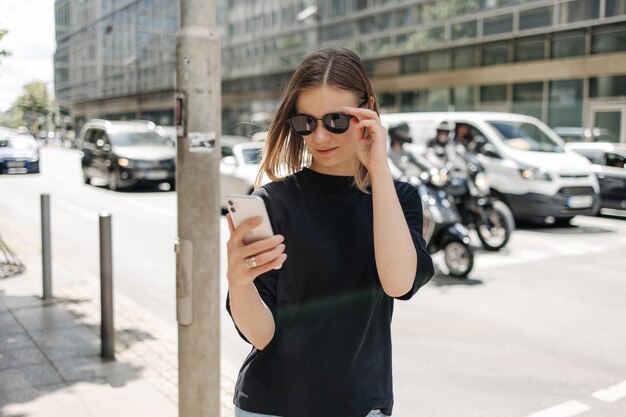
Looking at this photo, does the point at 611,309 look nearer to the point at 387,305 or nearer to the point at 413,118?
the point at 387,305

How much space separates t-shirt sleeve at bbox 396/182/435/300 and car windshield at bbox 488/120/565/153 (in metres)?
11.4

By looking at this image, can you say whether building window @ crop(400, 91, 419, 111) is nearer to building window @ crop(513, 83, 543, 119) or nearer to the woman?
building window @ crop(513, 83, 543, 119)

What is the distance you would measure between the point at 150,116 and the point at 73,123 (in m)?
34.8

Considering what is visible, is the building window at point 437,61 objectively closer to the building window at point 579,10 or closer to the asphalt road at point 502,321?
the building window at point 579,10

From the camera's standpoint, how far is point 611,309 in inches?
254

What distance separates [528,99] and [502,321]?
19.1 m

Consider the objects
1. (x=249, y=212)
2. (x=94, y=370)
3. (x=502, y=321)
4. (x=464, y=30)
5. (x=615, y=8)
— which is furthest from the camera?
(x=464, y=30)

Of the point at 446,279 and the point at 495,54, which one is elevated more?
the point at 495,54

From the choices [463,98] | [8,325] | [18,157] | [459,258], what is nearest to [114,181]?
[18,157]

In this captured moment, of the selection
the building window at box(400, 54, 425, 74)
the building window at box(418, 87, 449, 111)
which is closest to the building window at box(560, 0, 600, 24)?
the building window at box(418, 87, 449, 111)

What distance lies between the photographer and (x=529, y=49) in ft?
77.0

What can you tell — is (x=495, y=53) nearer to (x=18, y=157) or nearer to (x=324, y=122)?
(x=18, y=157)

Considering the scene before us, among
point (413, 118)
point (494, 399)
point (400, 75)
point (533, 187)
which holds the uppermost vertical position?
point (400, 75)

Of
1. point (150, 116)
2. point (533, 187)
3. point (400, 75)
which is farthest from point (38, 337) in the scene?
point (150, 116)
